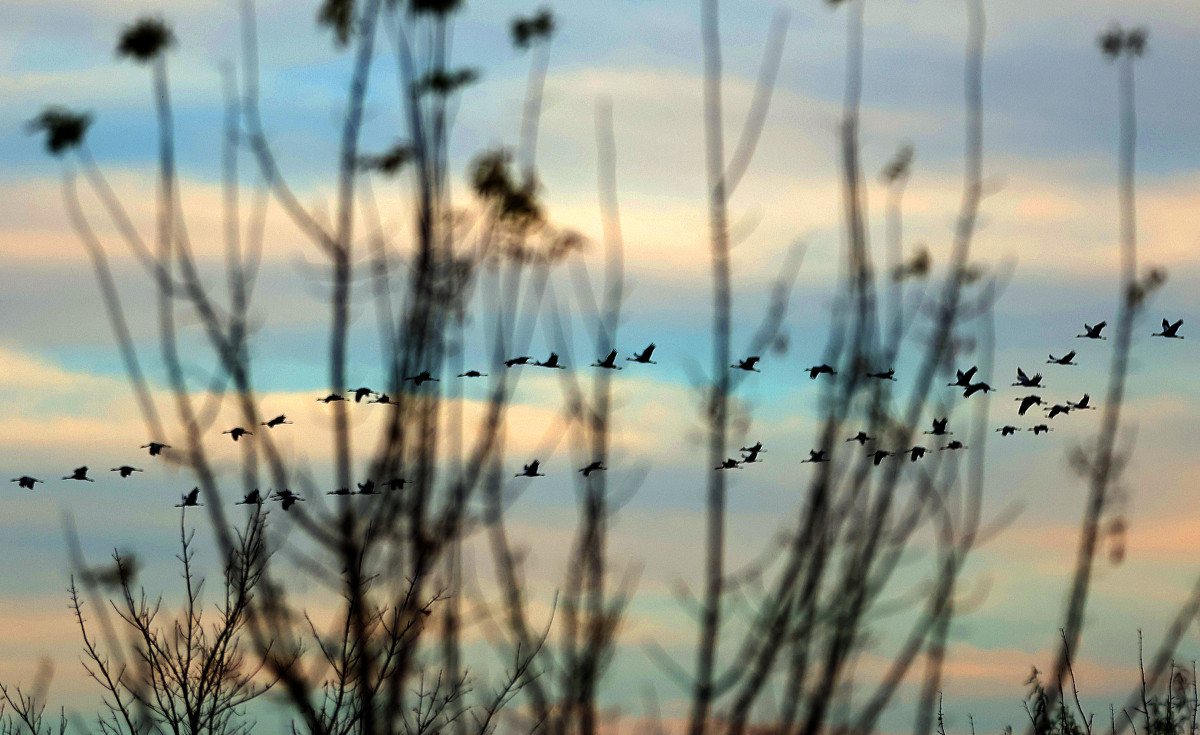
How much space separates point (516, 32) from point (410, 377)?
3494mm

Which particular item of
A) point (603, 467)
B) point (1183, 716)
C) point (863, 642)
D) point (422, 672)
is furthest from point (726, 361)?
point (1183, 716)

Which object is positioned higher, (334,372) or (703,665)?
(334,372)

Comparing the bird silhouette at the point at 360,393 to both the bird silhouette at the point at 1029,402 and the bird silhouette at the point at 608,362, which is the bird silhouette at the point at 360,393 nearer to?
the bird silhouette at the point at 608,362

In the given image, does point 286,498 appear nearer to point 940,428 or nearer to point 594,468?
point 594,468

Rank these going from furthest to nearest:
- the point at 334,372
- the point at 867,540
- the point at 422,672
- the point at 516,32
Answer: the point at 422,672, the point at 516,32, the point at 334,372, the point at 867,540

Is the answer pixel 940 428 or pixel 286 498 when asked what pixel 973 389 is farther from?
pixel 286 498

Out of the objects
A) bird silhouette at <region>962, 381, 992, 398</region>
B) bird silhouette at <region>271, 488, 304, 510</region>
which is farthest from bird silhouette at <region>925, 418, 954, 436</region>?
bird silhouette at <region>271, 488, 304, 510</region>

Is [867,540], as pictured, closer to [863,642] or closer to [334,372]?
[863,642]

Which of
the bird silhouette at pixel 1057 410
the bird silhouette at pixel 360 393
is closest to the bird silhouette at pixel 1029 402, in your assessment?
the bird silhouette at pixel 1057 410

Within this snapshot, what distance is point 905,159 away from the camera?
33.1 ft

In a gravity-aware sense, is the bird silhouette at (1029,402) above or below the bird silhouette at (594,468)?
above

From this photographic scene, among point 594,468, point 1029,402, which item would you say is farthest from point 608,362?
point 1029,402

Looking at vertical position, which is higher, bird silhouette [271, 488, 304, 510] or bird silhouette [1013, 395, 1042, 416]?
bird silhouette [1013, 395, 1042, 416]

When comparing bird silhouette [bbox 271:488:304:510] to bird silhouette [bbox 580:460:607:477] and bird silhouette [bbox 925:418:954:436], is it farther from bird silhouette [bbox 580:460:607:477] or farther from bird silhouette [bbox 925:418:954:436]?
bird silhouette [bbox 925:418:954:436]
